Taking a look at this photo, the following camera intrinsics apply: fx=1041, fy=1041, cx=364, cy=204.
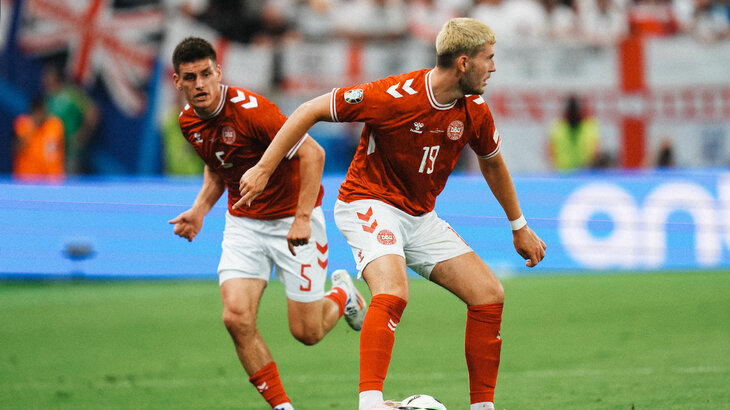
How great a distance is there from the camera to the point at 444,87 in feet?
17.6

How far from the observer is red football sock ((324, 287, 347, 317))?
7.23m

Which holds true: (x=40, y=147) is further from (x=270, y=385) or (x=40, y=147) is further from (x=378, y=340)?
(x=378, y=340)

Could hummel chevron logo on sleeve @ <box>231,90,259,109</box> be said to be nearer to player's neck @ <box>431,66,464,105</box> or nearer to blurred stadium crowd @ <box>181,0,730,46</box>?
player's neck @ <box>431,66,464,105</box>

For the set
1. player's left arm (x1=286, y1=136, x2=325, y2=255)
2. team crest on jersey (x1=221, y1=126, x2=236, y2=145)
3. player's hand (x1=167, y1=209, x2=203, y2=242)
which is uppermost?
team crest on jersey (x1=221, y1=126, x2=236, y2=145)

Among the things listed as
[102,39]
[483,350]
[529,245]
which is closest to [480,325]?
[483,350]

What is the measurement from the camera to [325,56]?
55.5 feet

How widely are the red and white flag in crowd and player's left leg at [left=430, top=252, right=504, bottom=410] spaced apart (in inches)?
477

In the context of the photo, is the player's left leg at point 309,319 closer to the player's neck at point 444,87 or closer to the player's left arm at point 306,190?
the player's left arm at point 306,190

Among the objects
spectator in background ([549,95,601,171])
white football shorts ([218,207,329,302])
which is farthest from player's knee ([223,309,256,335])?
spectator in background ([549,95,601,171])

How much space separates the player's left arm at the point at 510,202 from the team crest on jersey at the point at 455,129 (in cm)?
28

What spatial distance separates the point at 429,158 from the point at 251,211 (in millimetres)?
1465

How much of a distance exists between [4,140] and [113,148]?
5.60ft

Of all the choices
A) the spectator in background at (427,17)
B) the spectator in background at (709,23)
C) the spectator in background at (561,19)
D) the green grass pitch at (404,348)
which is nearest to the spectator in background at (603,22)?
the spectator in background at (561,19)

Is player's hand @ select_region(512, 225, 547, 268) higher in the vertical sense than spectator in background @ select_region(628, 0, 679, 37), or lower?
lower
